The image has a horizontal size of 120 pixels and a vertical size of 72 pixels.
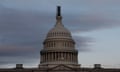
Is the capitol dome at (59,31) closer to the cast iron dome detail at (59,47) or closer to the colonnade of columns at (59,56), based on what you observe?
the cast iron dome detail at (59,47)

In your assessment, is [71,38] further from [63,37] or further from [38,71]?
[38,71]

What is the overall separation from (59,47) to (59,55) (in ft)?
11.0

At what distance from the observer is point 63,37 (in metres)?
155

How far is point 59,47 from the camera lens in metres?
155

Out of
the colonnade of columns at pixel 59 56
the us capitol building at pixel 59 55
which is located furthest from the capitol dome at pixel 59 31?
the colonnade of columns at pixel 59 56

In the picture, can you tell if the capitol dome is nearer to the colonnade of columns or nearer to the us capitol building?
the us capitol building

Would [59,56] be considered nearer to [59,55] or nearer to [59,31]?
[59,55]

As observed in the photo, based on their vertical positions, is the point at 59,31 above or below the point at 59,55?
above

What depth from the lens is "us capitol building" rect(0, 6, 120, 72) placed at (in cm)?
14375

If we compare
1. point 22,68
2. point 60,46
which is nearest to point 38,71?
point 22,68

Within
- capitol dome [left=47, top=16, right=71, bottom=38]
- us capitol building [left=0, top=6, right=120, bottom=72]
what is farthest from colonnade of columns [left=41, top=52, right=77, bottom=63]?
capitol dome [left=47, top=16, right=71, bottom=38]

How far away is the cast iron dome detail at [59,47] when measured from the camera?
500 feet

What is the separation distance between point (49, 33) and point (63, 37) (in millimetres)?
6360

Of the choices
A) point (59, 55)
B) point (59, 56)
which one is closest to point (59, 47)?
point (59, 55)
